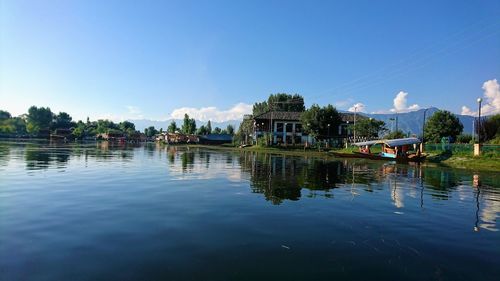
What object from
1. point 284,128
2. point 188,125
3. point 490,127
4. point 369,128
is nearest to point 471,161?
point 490,127

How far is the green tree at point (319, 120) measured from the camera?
8388cm

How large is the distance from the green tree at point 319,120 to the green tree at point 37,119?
151020 mm

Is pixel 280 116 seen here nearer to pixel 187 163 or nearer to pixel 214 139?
pixel 214 139

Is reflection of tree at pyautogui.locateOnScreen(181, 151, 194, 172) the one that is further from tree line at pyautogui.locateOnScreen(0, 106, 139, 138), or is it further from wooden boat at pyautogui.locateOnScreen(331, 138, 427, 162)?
tree line at pyautogui.locateOnScreen(0, 106, 139, 138)

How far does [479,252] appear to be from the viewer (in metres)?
9.00

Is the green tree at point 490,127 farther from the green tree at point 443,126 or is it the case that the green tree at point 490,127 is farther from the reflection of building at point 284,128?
the reflection of building at point 284,128

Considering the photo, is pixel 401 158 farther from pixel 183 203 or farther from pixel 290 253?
pixel 290 253

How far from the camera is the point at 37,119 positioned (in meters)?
184

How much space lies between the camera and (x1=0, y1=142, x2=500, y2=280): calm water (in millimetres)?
7312

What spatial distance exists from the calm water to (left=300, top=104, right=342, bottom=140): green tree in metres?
65.9

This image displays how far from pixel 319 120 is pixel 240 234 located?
250 feet

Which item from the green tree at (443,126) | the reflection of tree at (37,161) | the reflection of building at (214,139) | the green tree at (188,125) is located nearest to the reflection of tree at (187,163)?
the reflection of tree at (37,161)

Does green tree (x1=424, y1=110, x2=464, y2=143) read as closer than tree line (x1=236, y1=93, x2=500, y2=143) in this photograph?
No

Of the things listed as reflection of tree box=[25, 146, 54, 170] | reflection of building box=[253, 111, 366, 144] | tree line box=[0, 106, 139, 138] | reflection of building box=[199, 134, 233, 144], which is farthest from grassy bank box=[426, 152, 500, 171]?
tree line box=[0, 106, 139, 138]
